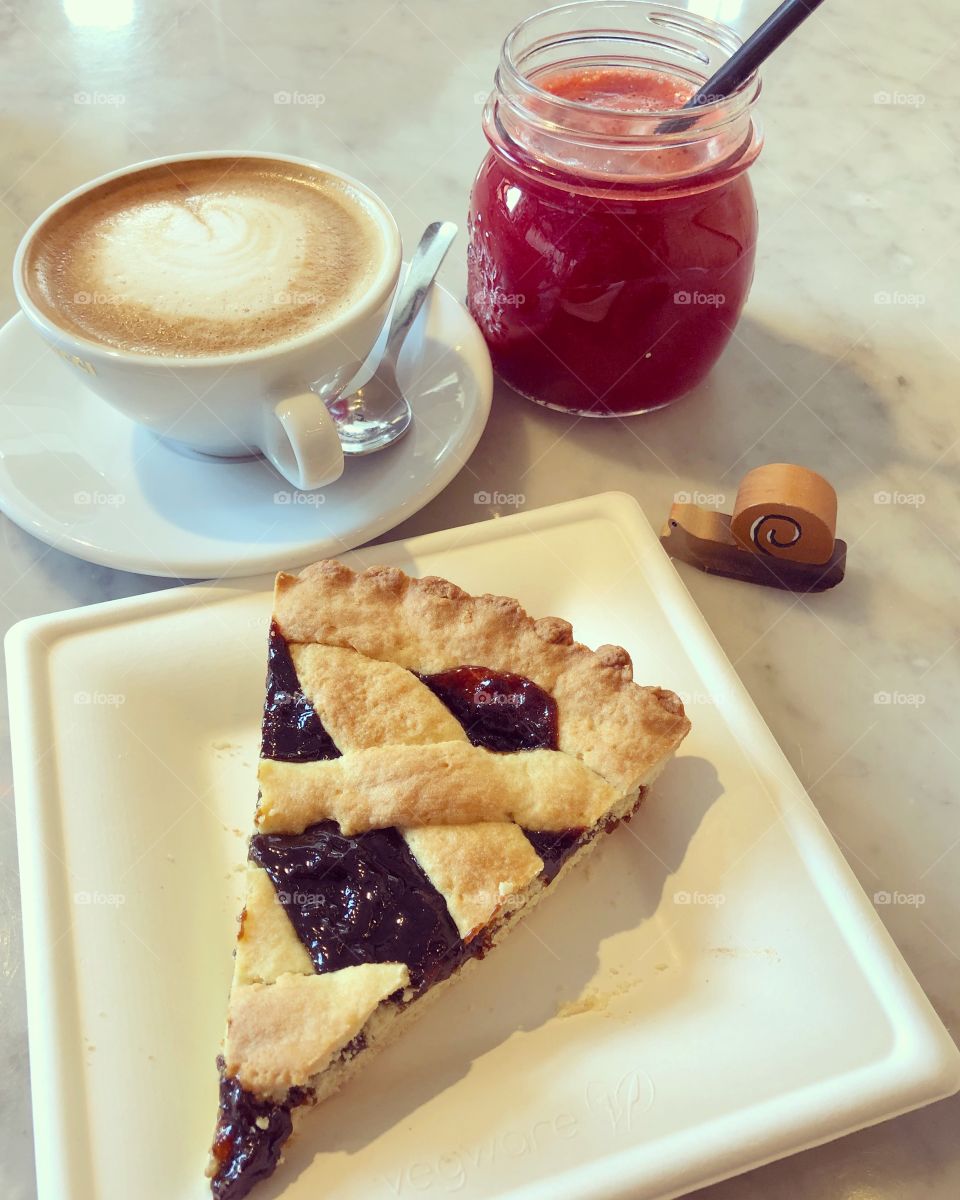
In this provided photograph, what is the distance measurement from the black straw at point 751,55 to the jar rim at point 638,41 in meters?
0.01

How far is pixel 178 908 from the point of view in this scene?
119cm

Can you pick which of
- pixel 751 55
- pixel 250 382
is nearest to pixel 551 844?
pixel 250 382

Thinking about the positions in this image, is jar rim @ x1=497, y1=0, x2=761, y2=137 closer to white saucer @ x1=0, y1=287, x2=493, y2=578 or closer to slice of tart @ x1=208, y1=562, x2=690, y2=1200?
white saucer @ x1=0, y1=287, x2=493, y2=578

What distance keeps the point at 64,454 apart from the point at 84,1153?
3.30ft

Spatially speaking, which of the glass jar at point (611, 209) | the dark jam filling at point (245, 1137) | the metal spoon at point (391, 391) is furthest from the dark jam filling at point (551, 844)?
the glass jar at point (611, 209)

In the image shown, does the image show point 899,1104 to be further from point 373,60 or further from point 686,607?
point 373,60

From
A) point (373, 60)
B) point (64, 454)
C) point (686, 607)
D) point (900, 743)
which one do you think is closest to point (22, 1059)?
point (64, 454)

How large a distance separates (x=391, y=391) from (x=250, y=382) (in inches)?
13.8

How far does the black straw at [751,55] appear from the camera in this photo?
130 cm

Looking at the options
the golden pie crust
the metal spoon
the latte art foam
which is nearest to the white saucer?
the metal spoon

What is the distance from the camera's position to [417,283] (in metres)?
1.72

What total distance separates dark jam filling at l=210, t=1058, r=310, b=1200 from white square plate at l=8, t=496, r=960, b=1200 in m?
0.03

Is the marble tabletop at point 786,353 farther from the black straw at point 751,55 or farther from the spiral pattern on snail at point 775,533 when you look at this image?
the black straw at point 751,55

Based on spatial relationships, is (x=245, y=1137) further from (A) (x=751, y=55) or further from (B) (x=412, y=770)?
(A) (x=751, y=55)
